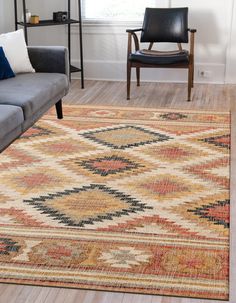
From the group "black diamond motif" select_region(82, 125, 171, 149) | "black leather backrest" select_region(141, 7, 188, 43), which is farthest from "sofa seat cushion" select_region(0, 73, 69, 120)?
"black leather backrest" select_region(141, 7, 188, 43)

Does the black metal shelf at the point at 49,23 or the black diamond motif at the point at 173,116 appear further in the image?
the black metal shelf at the point at 49,23

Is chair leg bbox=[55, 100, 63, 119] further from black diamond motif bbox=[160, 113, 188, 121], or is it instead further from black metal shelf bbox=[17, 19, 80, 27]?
black metal shelf bbox=[17, 19, 80, 27]

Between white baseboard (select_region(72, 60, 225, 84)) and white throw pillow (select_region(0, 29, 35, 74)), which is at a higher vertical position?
white throw pillow (select_region(0, 29, 35, 74))

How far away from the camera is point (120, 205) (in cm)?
321

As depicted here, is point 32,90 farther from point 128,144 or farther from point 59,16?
point 59,16

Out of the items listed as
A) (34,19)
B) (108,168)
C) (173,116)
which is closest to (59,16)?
(34,19)

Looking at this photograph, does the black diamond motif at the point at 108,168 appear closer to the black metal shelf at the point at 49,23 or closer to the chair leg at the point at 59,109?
the chair leg at the point at 59,109

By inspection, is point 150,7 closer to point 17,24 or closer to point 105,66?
point 105,66

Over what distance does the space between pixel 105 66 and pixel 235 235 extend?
12.2 ft

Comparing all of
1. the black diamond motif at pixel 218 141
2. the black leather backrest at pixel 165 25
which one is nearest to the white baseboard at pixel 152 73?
the black leather backrest at pixel 165 25

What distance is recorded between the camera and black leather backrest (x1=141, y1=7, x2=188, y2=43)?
5617 mm

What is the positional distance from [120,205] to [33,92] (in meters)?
1.29

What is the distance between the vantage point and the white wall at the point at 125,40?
19.3 feet

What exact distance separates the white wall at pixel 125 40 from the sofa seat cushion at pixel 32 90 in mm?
1610
